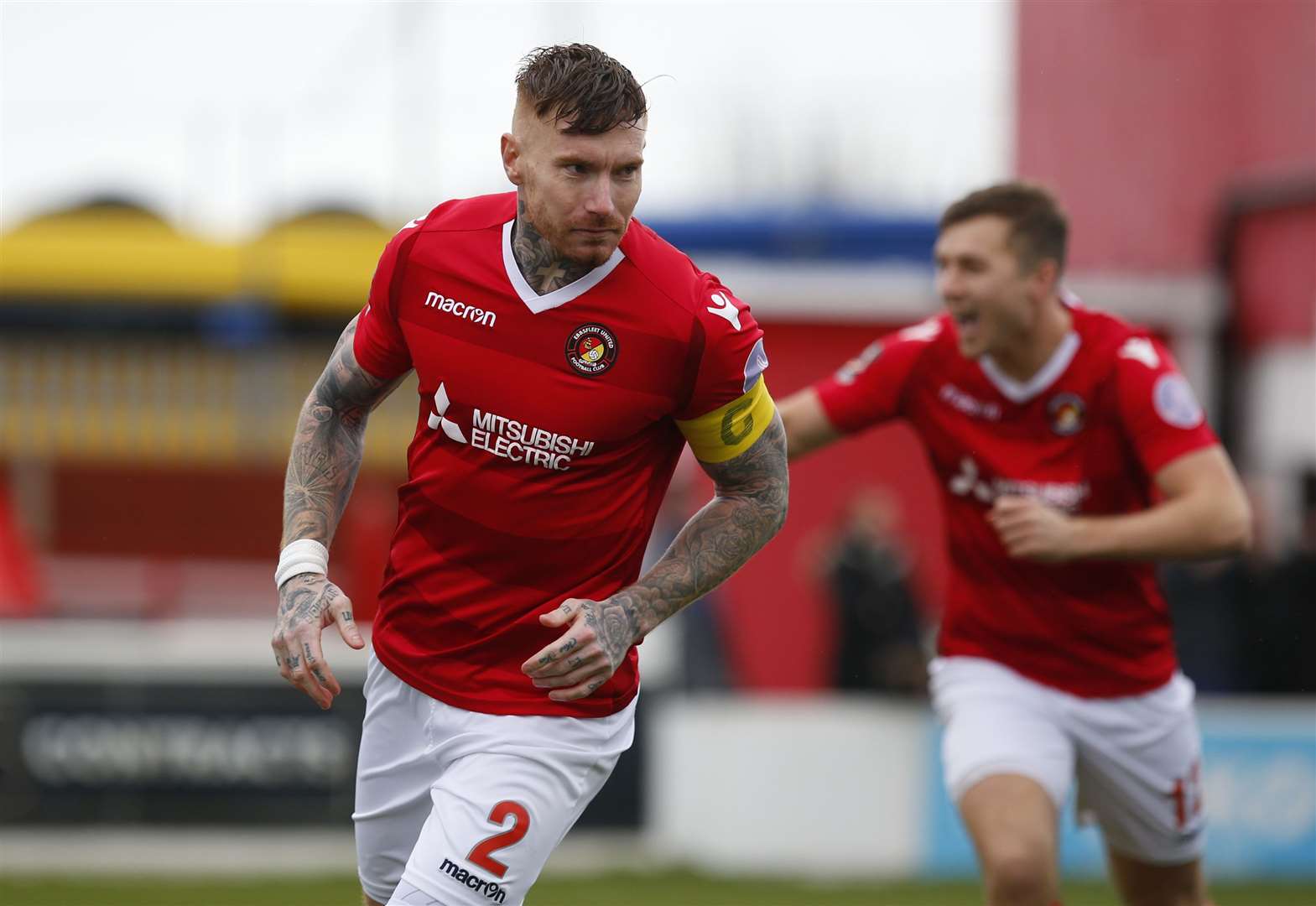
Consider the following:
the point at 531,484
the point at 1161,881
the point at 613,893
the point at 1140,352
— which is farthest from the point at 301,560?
the point at 613,893

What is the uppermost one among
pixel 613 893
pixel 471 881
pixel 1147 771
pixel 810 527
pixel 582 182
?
pixel 582 182

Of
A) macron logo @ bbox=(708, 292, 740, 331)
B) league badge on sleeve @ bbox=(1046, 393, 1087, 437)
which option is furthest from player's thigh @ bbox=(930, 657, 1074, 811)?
macron logo @ bbox=(708, 292, 740, 331)

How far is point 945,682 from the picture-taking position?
6141mm

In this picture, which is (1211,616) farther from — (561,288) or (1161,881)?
(561,288)

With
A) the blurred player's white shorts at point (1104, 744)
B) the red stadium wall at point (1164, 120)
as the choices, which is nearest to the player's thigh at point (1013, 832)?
the blurred player's white shorts at point (1104, 744)

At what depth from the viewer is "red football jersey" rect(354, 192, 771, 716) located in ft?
14.5

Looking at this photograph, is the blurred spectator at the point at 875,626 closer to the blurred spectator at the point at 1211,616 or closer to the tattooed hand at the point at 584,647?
the blurred spectator at the point at 1211,616

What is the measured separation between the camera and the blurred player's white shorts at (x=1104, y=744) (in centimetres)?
581

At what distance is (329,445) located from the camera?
4.78 m

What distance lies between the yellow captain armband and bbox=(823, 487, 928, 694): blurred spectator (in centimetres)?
717

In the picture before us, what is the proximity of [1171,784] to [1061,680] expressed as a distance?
1.66 ft

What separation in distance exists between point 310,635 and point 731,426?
1.11 m

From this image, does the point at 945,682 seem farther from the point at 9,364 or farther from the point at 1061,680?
the point at 9,364

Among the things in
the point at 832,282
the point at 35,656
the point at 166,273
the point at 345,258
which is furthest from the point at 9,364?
the point at 832,282
